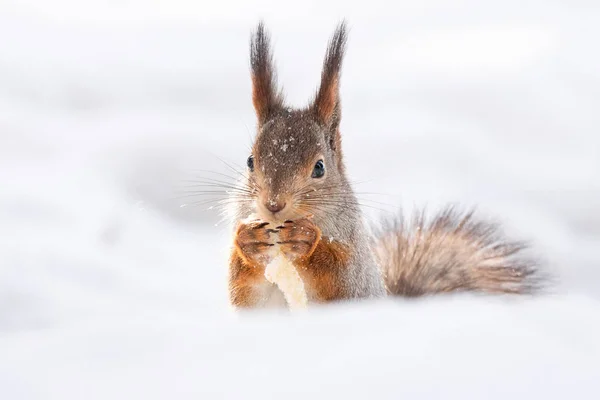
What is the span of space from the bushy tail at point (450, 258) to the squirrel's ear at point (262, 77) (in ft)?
1.95

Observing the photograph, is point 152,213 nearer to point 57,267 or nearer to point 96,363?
point 57,267

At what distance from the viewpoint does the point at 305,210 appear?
1.83 meters

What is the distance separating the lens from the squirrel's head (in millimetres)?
1812

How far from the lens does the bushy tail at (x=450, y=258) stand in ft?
7.71

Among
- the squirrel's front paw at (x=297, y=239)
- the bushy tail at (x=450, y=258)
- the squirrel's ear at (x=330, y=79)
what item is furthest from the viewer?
the bushy tail at (x=450, y=258)

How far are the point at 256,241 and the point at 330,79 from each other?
492 mm

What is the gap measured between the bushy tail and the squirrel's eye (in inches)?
21.7

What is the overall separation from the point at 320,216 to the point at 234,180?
1.18 ft

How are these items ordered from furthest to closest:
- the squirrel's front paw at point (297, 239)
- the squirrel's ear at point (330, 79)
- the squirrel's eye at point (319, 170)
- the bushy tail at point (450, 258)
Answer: the bushy tail at point (450, 258) → the squirrel's ear at point (330, 79) → the squirrel's eye at point (319, 170) → the squirrel's front paw at point (297, 239)

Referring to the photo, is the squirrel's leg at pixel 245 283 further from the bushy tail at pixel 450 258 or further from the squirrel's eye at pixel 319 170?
the bushy tail at pixel 450 258

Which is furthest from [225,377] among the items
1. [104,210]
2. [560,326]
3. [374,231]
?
[104,210]

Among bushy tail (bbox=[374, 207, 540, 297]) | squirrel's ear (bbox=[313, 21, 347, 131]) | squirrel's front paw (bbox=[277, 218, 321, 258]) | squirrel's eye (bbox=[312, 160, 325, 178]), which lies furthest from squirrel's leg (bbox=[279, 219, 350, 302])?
bushy tail (bbox=[374, 207, 540, 297])

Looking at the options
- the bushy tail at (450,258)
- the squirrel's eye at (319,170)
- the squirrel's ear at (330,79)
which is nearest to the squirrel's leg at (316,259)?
the squirrel's eye at (319,170)

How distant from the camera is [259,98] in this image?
210cm
